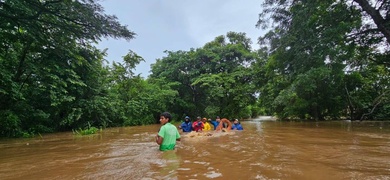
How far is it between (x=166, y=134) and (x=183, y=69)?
24636 millimetres

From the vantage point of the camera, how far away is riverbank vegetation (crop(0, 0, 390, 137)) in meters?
8.72

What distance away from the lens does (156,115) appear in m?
27.7

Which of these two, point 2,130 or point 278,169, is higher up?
point 2,130

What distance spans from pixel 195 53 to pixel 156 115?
27.2ft

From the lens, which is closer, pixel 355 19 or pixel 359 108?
pixel 355 19

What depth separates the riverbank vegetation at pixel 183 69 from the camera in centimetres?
872

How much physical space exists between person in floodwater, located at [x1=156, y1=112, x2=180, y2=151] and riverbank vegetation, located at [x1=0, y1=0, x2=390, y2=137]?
3876 millimetres

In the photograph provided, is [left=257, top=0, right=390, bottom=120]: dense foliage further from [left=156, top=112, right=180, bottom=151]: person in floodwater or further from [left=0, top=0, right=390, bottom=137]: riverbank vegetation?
[left=156, top=112, right=180, bottom=151]: person in floodwater

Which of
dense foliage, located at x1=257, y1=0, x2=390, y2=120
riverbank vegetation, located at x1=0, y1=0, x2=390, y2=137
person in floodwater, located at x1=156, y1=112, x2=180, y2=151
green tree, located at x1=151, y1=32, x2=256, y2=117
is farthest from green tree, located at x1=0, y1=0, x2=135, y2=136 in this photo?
green tree, located at x1=151, y1=32, x2=256, y2=117

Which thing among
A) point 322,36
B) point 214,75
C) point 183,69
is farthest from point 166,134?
point 183,69

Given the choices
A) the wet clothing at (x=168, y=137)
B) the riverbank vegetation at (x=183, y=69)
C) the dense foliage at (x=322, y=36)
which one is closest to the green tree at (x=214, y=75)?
the riverbank vegetation at (x=183, y=69)

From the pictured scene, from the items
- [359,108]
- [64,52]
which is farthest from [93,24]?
[359,108]

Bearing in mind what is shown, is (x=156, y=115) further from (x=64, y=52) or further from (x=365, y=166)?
(x=365, y=166)

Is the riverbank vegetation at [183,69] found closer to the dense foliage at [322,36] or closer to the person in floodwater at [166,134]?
the dense foliage at [322,36]
